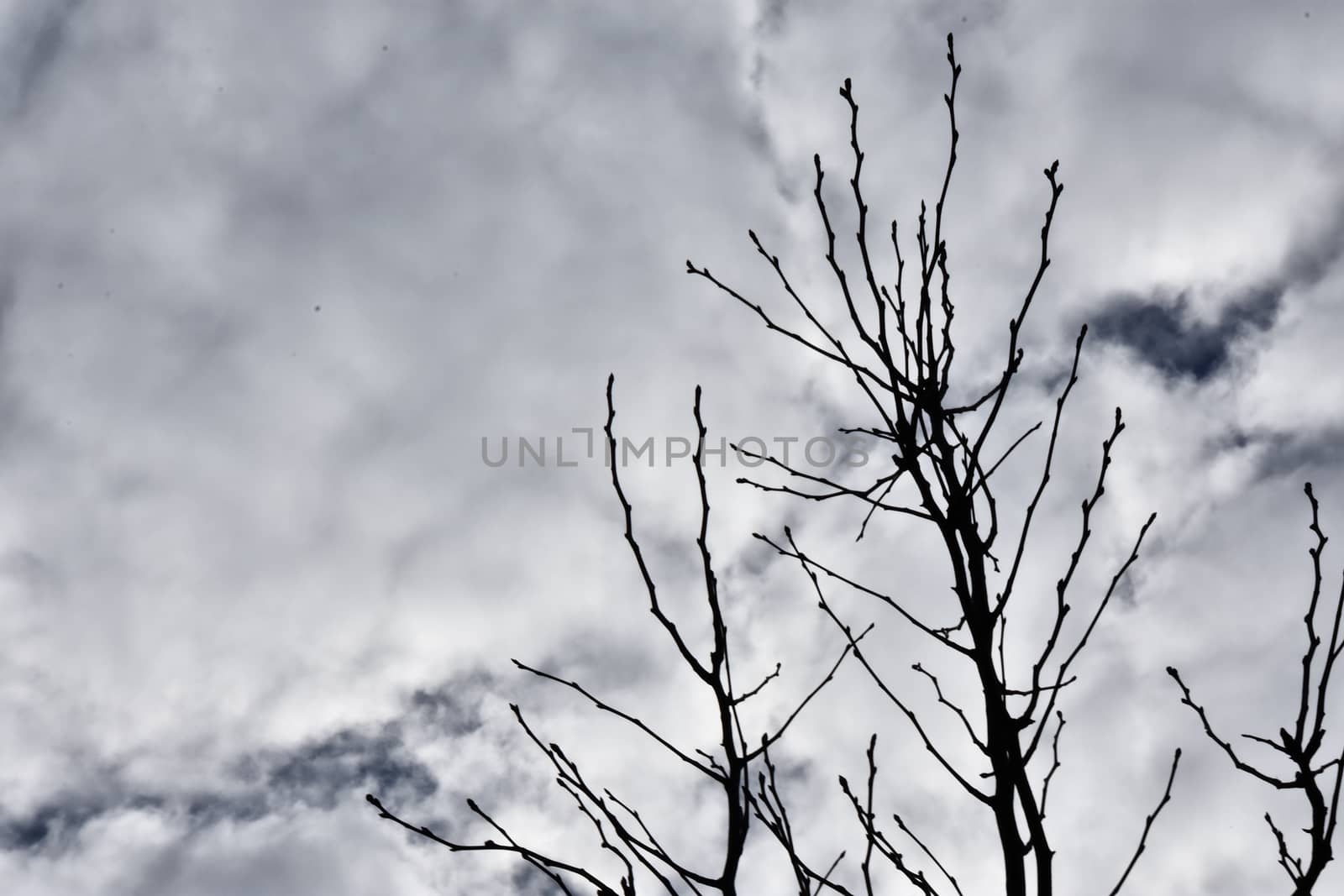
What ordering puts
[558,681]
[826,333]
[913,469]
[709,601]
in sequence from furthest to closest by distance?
[826,333] < [913,469] < [558,681] < [709,601]

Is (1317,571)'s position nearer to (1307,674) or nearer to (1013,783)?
(1307,674)

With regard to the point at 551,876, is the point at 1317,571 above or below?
above

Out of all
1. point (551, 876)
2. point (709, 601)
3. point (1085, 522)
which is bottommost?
point (551, 876)

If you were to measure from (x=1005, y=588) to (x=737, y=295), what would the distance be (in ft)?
4.44

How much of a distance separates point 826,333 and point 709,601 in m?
1.20

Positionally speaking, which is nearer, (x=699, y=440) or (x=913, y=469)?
(x=699, y=440)

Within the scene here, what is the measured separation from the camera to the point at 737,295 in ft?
9.69

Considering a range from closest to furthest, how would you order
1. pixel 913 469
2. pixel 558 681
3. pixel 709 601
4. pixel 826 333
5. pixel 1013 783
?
pixel 709 601 → pixel 1013 783 → pixel 558 681 → pixel 913 469 → pixel 826 333

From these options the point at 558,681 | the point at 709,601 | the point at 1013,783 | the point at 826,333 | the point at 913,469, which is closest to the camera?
the point at 709,601

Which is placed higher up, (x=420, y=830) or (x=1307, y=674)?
(x=1307, y=674)

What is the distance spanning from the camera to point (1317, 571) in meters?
2.20

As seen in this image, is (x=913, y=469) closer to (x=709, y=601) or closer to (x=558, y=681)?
(x=709, y=601)

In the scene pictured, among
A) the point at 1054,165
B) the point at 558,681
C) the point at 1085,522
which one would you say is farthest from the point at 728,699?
the point at 1054,165

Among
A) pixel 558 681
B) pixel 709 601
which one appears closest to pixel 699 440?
pixel 709 601
